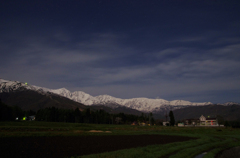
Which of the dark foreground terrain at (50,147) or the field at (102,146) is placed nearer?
the dark foreground terrain at (50,147)

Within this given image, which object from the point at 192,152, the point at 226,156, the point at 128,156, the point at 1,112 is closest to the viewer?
the point at 128,156

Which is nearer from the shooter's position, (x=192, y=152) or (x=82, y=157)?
(x=82, y=157)

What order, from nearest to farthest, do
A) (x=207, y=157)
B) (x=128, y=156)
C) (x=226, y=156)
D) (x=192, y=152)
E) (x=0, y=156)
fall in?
(x=0, y=156) < (x=128, y=156) < (x=207, y=157) < (x=226, y=156) < (x=192, y=152)

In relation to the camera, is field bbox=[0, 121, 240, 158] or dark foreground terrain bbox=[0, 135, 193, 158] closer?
dark foreground terrain bbox=[0, 135, 193, 158]

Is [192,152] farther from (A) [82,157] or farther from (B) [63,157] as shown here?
(B) [63,157]

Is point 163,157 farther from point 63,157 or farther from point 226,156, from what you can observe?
point 63,157

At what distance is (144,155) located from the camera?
950 inches

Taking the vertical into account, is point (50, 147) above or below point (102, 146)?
above

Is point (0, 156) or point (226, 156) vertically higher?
point (0, 156)

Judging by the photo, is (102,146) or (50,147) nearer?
(50,147)

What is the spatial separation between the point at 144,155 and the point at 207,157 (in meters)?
8.13

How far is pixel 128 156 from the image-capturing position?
74.9 ft

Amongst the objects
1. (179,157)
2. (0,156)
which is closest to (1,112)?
(0,156)

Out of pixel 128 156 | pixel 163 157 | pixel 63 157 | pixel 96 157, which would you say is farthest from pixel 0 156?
pixel 163 157
